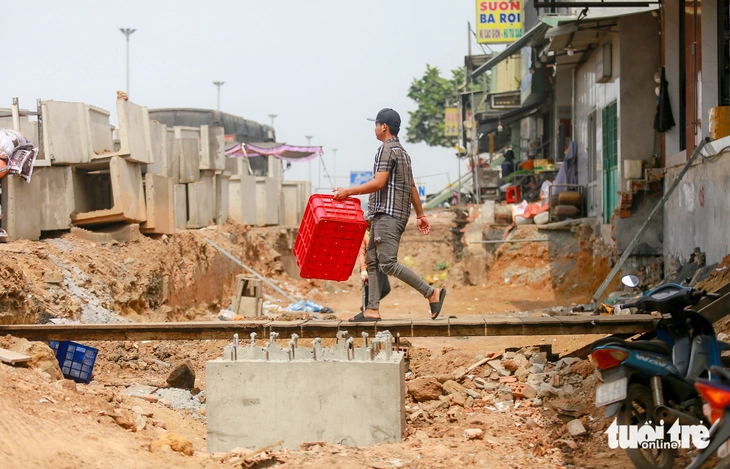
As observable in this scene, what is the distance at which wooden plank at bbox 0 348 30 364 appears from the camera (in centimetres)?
661

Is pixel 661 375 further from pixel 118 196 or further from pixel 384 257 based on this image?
pixel 118 196

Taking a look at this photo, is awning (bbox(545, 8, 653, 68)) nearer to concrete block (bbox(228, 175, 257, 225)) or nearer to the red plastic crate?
the red plastic crate

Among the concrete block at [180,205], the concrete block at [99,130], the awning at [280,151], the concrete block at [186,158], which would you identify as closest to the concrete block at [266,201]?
the concrete block at [186,158]

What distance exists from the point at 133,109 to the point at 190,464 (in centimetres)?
955

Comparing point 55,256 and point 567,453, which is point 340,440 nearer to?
point 567,453

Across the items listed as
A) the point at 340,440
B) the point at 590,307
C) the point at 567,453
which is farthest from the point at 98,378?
the point at 590,307

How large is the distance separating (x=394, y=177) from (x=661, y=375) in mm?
2967

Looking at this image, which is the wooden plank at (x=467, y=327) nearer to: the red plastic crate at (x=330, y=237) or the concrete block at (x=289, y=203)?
the red plastic crate at (x=330, y=237)

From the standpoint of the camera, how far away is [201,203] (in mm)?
19406

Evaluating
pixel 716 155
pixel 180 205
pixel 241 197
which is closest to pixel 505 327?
pixel 716 155

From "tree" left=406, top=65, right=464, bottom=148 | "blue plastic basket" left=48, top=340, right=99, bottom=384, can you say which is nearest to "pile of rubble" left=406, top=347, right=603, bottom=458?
"blue plastic basket" left=48, top=340, right=99, bottom=384

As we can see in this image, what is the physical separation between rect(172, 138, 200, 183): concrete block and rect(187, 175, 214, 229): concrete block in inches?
11.2

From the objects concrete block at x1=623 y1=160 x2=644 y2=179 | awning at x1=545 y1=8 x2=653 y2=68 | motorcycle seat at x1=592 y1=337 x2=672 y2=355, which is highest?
awning at x1=545 y1=8 x2=653 y2=68

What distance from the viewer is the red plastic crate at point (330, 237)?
23.4ft
